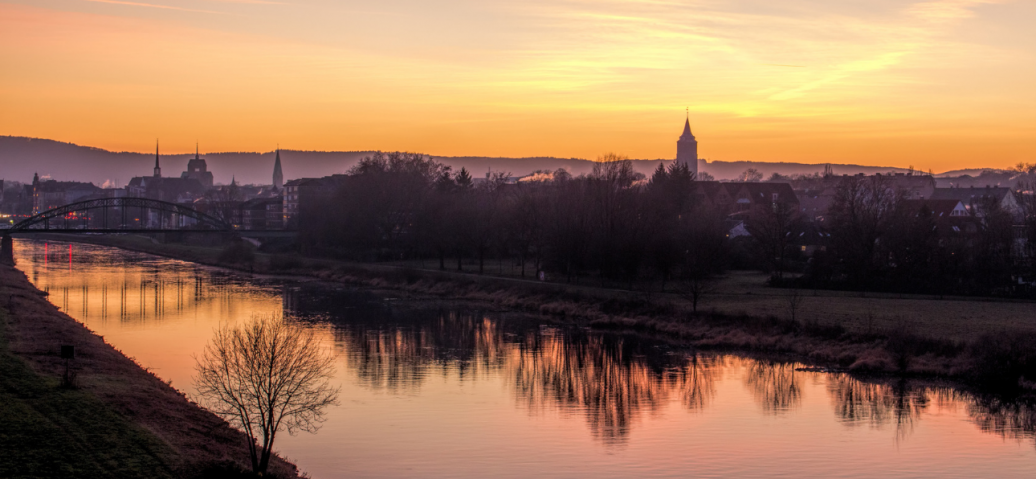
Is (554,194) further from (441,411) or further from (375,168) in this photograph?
(441,411)

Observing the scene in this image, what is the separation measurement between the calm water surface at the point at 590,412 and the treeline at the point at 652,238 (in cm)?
1100

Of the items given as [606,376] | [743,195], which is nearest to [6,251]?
[606,376]

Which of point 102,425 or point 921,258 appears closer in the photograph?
point 102,425

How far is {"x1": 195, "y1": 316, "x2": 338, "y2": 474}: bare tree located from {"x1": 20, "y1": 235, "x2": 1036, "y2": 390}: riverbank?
17.2 m

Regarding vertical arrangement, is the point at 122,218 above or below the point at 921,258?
above

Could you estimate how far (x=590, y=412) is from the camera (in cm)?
2608

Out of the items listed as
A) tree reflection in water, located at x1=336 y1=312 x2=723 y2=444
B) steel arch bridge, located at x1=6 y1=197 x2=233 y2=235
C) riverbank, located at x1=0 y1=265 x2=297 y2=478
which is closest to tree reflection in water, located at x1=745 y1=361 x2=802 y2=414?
tree reflection in water, located at x1=336 y1=312 x2=723 y2=444

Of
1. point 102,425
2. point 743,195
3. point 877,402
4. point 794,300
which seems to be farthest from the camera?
point 743,195

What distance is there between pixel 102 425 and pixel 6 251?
252 ft

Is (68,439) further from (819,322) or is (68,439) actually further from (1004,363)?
(819,322)

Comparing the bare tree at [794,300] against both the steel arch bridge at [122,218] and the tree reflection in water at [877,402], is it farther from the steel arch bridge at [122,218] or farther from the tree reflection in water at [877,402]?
the steel arch bridge at [122,218]

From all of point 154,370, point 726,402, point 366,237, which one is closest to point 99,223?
point 366,237

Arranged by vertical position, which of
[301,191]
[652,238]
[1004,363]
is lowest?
[1004,363]

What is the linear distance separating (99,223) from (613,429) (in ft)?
590
